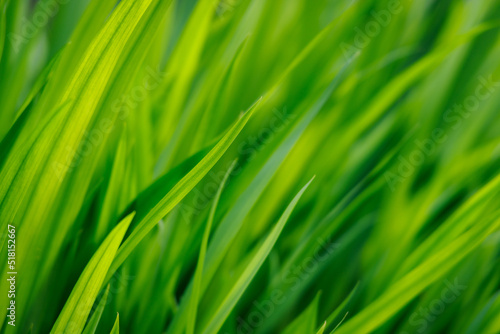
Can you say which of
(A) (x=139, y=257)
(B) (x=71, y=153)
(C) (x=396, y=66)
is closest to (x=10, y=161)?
(B) (x=71, y=153)

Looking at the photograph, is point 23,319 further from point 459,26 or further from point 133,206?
point 459,26

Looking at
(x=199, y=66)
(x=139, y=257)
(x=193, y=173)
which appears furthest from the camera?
(x=199, y=66)

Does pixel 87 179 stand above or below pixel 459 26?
below

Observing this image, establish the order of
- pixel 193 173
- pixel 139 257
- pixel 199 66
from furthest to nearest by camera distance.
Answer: pixel 199 66, pixel 139 257, pixel 193 173

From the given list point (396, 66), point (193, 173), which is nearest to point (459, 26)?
point (396, 66)

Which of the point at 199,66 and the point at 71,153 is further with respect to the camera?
the point at 199,66

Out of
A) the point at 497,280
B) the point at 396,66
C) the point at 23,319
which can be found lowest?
the point at 23,319
